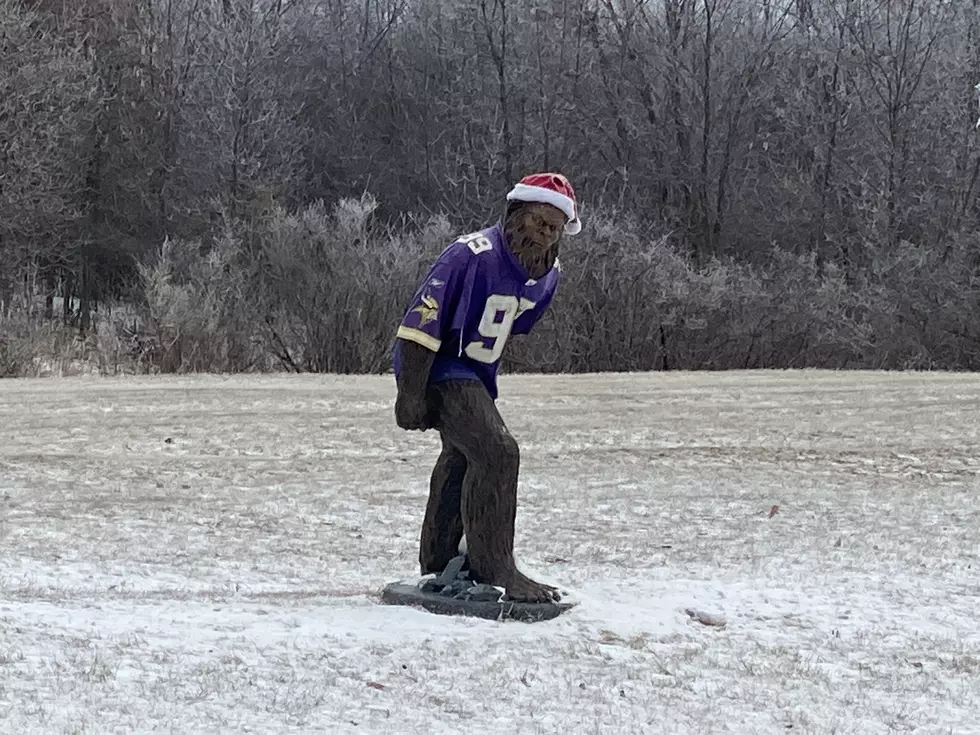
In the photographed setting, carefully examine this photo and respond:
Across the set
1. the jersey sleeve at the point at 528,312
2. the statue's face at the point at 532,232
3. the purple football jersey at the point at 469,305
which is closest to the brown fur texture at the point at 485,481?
the purple football jersey at the point at 469,305

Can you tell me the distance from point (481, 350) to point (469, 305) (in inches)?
9.7

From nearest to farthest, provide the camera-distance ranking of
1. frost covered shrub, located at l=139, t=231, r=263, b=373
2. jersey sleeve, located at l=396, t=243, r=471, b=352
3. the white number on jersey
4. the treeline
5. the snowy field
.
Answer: the snowy field → jersey sleeve, located at l=396, t=243, r=471, b=352 → the white number on jersey → frost covered shrub, located at l=139, t=231, r=263, b=373 → the treeline

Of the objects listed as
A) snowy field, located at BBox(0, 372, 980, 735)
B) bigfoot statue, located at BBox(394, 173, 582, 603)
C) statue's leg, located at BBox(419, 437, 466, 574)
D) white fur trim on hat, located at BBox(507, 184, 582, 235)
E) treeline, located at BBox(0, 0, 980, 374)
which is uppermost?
treeline, located at BBox(0, 0, 980, 374)

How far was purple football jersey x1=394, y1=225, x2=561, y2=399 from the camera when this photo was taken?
21.1ft

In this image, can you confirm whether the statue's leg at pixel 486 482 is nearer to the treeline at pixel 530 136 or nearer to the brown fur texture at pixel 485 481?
the brown fur texture at pixel 485 481

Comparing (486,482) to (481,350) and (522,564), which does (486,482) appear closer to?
(481,350)

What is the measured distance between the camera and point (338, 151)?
43.0 m

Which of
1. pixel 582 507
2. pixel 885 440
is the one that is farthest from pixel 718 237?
pixel 582 507

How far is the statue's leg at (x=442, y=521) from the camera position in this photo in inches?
268

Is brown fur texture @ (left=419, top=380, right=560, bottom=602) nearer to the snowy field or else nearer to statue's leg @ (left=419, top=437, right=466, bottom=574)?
statue's leg @ (left=419, top=437, right=466, bottom=574)

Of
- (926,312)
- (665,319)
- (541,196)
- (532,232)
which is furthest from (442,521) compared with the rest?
(926,312)

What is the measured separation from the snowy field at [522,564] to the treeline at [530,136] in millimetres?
14492

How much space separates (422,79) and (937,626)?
38546 millimetres

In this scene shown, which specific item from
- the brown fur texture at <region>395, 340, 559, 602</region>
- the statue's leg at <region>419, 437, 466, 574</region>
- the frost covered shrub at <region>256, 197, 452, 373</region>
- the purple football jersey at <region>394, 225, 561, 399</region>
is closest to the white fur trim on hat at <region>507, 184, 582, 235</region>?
the purple football jersey at <region>394, 225, 561, 399</region>
